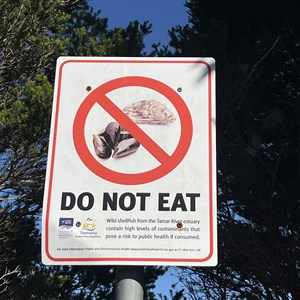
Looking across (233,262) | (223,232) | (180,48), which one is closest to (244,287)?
(233,262)

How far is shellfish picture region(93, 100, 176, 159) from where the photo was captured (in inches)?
58.9

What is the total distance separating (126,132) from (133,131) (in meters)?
0.02

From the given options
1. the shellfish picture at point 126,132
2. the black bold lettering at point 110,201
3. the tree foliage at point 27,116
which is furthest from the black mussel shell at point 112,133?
the tree foliage at point 27,116

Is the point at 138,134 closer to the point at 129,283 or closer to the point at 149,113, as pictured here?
the point at 149,113

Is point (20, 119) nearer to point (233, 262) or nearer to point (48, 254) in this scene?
point (233, 262)

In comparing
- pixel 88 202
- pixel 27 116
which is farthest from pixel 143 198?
pixel 27 116

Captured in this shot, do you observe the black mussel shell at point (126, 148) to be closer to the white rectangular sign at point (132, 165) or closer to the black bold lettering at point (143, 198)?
the white rectangular sign at point (132, 165)

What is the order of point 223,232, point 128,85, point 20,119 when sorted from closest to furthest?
point 128,85 < point 20,119 < point 223,232

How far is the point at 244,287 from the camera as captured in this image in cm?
819

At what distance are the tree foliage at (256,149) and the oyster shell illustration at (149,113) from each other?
20.4 feet

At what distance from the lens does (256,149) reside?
7.71 metres

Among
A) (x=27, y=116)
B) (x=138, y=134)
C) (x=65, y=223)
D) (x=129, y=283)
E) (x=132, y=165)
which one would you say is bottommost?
(x=129, y=283)

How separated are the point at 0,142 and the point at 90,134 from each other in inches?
226

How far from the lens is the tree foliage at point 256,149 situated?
25.3ft
